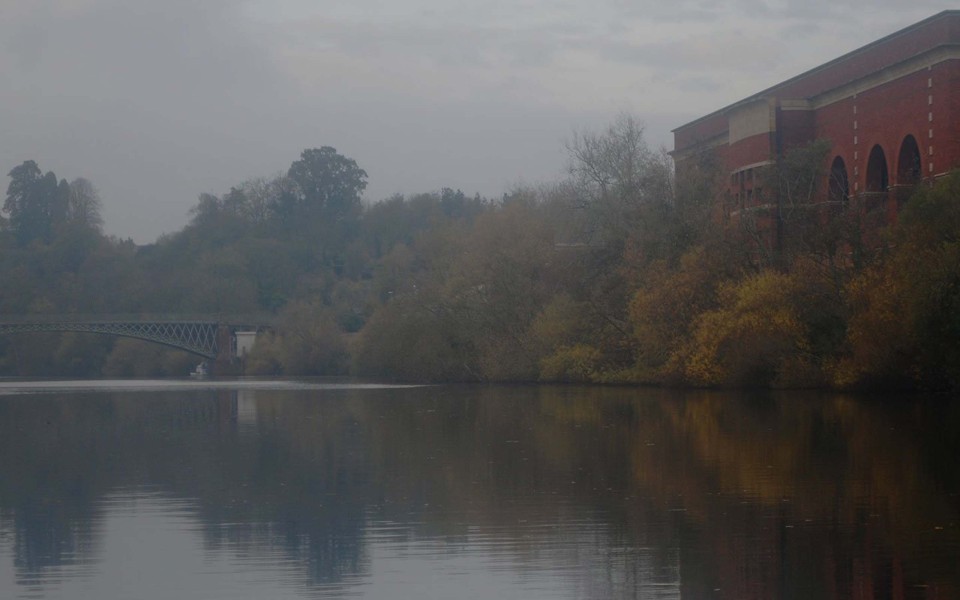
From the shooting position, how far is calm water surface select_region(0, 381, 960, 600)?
1170cm

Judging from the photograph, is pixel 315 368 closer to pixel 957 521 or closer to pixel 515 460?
pixel 515 460

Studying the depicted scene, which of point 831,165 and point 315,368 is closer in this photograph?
point 831,165

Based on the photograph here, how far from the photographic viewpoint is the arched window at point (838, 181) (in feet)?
190

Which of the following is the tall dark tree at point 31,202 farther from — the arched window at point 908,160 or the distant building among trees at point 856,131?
the arched window at point 908,160

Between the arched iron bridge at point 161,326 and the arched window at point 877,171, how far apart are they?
6852cm

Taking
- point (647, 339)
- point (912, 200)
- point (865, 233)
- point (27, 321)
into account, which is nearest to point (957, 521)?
point (912, 200)

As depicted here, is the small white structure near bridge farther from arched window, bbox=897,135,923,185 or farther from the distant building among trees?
arched window, bbox=897,135,923,185

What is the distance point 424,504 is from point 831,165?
46025 mm

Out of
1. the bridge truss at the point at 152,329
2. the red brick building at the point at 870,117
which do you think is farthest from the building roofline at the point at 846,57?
the bridge truss at the point at 152,329

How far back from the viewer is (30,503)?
18094 mm

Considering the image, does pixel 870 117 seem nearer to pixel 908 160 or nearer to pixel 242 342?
pixel 908 160

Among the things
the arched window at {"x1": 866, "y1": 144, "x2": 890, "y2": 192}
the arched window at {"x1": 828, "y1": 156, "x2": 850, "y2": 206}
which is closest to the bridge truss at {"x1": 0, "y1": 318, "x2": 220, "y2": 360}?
the arched window at {"x1": 828, "y1": 156, "x2": 850, "y2": 206}

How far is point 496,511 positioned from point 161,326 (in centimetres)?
10487

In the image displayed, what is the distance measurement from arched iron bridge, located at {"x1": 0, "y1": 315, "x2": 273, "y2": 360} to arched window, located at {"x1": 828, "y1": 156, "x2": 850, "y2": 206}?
65.8 metres
